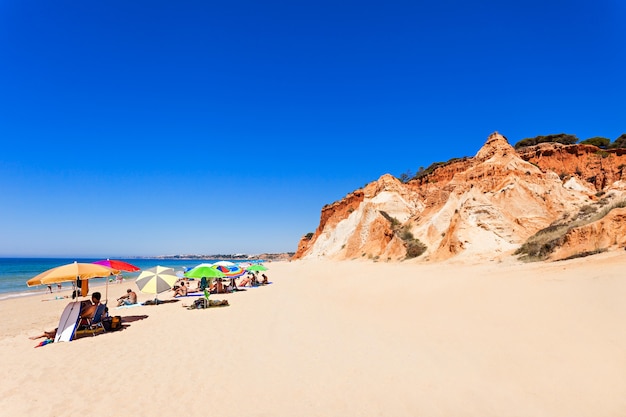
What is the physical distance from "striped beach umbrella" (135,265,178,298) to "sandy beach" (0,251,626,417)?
3725 millimetres

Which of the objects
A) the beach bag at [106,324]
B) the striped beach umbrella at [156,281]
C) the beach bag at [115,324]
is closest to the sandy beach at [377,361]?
the beach bag at [115,324]

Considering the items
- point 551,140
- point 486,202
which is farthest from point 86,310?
point 551,140

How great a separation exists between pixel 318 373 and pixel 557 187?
28965 mm

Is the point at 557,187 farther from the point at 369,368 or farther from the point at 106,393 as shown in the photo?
the point at 106,393

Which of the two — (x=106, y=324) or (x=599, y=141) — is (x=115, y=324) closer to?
(x=106, y=324)

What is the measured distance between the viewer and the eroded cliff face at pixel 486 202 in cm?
2178

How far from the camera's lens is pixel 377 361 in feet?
19.3

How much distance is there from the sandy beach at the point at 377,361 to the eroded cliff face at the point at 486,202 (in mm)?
6032

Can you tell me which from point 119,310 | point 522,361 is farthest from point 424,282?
point 119,310

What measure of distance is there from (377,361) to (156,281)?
36.5 ft

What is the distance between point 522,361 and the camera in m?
5.16

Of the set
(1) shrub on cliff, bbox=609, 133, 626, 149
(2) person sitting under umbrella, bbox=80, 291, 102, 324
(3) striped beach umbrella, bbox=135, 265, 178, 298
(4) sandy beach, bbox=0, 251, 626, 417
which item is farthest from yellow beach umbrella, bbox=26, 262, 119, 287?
(1) shrub on cliff, bbox=609, 133, 626, 149

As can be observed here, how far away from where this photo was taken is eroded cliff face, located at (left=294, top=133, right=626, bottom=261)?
71.5ft

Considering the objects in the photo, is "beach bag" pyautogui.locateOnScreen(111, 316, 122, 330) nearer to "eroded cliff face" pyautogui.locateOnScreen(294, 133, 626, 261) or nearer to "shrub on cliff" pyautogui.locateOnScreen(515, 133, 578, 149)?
"eroded cliff face" pyautogui.locateOnScreen(294, 133, 626, 261)
